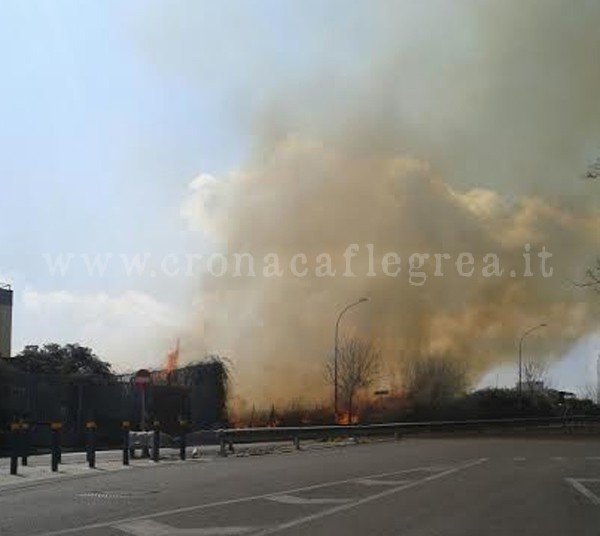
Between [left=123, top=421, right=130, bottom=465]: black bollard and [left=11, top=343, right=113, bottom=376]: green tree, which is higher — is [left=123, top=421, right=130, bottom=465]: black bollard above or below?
below

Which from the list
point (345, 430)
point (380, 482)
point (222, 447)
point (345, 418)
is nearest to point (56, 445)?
point (380, 482)

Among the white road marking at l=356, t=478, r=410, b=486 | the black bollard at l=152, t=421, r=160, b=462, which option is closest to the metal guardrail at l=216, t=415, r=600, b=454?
→ the black bollard at l=152, t=421, r=160, b=462

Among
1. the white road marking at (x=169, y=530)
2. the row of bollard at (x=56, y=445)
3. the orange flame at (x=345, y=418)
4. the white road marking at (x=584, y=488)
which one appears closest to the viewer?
the white road marking at (x=169, y=530)

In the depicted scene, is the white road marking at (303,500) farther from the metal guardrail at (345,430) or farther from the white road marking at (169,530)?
the metal guardrail at (345,430)

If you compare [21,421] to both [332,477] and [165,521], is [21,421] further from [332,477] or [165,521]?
[165,521]

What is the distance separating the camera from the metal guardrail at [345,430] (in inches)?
1222

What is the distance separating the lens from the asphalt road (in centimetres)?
1070

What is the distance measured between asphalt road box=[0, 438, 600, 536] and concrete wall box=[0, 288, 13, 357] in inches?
2090

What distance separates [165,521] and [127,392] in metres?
27.4

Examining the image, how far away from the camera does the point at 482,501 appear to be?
13312 millimetres

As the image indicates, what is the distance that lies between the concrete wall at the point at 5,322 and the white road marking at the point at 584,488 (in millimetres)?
58956

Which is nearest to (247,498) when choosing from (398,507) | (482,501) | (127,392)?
(398,507)

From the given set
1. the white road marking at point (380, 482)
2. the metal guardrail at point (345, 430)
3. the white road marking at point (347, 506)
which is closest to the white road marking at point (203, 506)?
the white road marking at point (380, 482)

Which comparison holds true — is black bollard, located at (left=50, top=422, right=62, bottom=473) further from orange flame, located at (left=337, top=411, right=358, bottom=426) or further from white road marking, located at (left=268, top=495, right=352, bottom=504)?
orange flame, located at (left=337, top=411, right=358, bottom=426)
